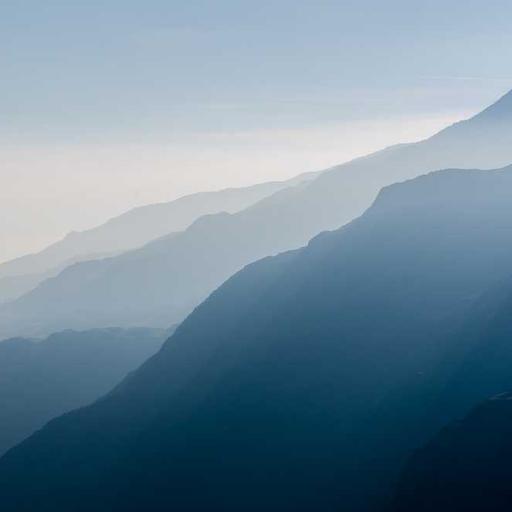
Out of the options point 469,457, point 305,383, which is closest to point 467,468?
point 469,457

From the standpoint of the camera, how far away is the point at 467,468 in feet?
208

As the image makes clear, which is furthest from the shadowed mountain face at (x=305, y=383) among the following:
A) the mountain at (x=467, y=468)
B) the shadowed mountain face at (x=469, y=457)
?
the mountain at (x=467, y=468)

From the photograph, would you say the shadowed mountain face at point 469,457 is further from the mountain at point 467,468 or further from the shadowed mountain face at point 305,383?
the shadowed mountain face at point 305,383

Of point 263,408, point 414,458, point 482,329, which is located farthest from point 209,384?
point 414,458

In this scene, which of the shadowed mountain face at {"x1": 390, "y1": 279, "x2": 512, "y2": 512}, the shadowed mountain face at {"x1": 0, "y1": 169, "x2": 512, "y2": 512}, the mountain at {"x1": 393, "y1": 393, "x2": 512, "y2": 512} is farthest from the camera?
the shadowed mountain face at {"x1": 0, "y1": 169, "x2": 512, "y2": 512}

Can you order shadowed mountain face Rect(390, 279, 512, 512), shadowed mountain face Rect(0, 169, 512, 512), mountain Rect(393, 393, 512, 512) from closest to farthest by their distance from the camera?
1. mountain Rect(393, 393, 512, 512)
2. shadowed mountain face Rect(390, 279, 512, 512)
3. shadowed mountain face Rect(0, 169, 512, 512)

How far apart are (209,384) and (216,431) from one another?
539 inches

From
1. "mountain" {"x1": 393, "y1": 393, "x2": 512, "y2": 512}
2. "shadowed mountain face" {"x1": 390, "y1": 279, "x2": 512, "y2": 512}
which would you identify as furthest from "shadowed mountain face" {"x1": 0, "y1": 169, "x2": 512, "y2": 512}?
"mountain" {"x1": 393, "y1": 393, "x2": 512, "y2": 512}

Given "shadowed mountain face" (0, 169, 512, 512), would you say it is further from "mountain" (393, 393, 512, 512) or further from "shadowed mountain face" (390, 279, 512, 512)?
"mountain" (393, 393, 512, 512)

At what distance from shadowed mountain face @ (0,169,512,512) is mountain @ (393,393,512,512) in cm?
1532

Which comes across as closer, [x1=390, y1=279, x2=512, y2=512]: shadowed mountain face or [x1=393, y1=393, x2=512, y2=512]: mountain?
[x1=393, y1=393, x2=512, y2=512]: mountain

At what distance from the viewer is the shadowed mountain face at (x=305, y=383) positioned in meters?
93.6

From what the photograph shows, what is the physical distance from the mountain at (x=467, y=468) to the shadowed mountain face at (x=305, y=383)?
50.3ft

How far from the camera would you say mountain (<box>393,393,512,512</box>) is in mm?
59656
